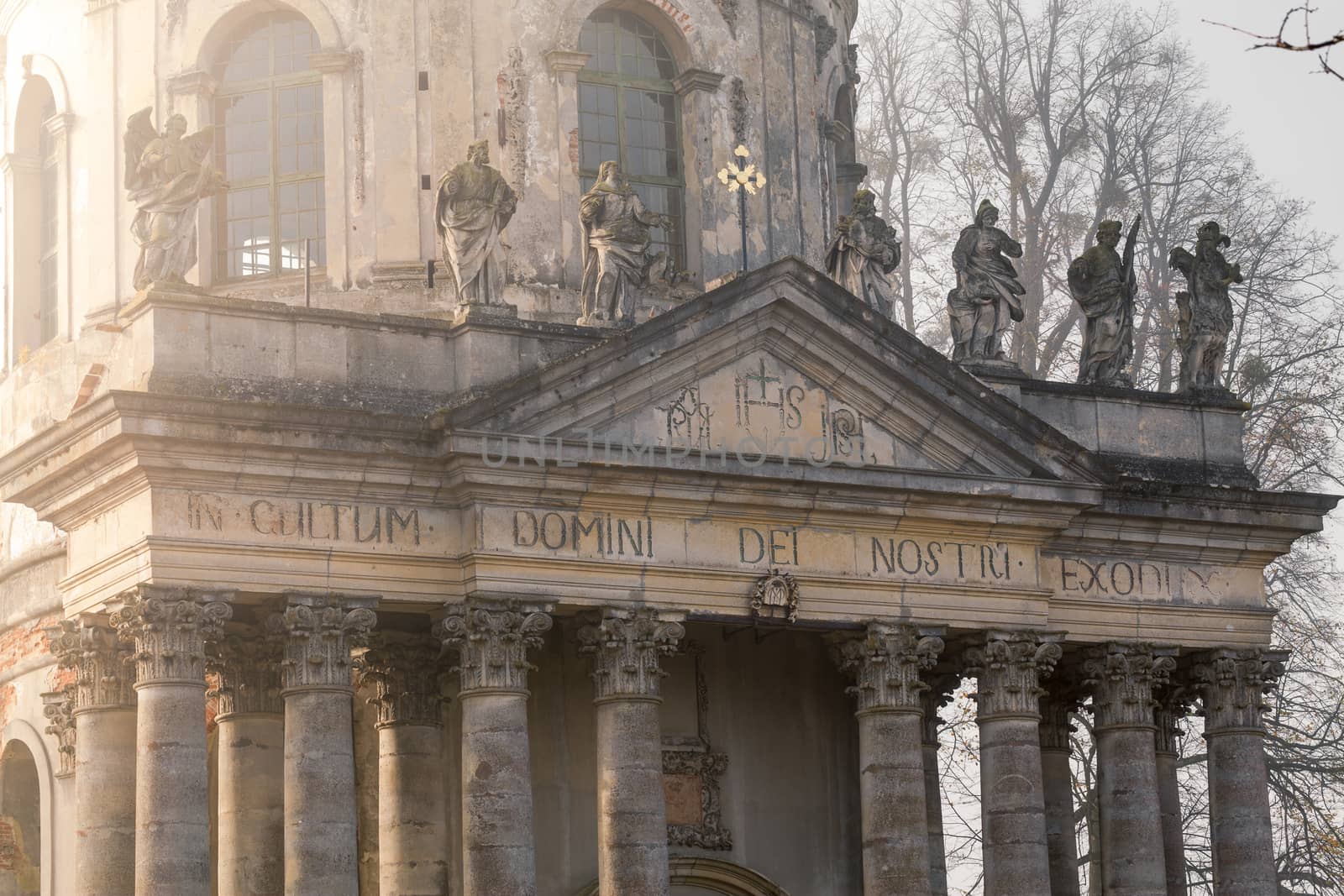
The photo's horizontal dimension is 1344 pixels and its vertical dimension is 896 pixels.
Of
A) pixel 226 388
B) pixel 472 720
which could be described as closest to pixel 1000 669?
pixel 472 720

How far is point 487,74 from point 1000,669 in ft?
30.8

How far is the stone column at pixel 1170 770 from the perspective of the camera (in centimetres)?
3209

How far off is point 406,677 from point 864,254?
22.8ft

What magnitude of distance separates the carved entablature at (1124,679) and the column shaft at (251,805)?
9.16 m

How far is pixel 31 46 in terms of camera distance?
3450cm

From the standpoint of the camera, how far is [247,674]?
92.2 feet

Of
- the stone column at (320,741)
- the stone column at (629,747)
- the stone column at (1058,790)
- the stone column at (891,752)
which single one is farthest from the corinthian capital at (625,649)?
the stone column at (1058,790)

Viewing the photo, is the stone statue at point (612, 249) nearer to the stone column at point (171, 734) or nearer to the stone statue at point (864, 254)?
the stone statue at point (864, 254)

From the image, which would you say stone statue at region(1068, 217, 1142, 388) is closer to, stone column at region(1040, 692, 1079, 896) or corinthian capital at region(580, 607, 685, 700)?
stone column at region(1040, 692, 1079, 896)

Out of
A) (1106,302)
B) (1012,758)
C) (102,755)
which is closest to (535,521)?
(102,755)

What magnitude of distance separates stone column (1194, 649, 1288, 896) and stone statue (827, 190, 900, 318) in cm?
575

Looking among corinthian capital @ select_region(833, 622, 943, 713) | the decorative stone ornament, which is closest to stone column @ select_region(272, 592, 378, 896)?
the decorative stone ornament

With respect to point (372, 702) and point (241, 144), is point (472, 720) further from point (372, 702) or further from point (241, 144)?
point (241, 144)

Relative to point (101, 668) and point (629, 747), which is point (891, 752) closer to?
point (629, 747)
